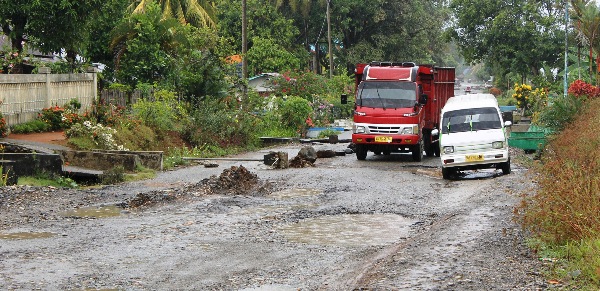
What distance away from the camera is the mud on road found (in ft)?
31.3

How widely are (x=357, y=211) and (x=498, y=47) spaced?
52.3 m

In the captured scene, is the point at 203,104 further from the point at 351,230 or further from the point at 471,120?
the point at 351,230

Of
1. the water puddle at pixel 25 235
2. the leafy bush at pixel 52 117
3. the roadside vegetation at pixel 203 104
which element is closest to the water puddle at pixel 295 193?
the roadside vegetation at pixel 203 104

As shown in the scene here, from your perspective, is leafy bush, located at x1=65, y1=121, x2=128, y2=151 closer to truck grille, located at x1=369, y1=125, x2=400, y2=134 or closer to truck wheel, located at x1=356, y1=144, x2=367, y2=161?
truck wheel, located at x1=356, y1=144, x2=367, y2=161

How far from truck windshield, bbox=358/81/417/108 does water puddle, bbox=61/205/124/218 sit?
37.9ft

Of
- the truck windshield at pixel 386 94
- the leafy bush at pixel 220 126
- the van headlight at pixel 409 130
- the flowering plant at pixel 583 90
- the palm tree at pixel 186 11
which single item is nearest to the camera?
the van headlight at pixel 409 130

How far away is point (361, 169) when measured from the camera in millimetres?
23656

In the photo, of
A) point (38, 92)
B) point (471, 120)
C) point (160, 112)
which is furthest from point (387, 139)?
point (38, 92)

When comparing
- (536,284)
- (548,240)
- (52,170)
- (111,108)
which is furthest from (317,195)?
(111,108)

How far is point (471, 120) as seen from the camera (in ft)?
71.7

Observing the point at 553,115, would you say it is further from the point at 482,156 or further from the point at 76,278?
the point at 76,278

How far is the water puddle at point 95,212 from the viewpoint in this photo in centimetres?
1513

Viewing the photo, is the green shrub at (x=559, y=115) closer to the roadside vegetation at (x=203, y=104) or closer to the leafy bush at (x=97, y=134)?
the roadside vegetation at (x=203, y=104)

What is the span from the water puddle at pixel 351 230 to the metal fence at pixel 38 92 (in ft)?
44.7
